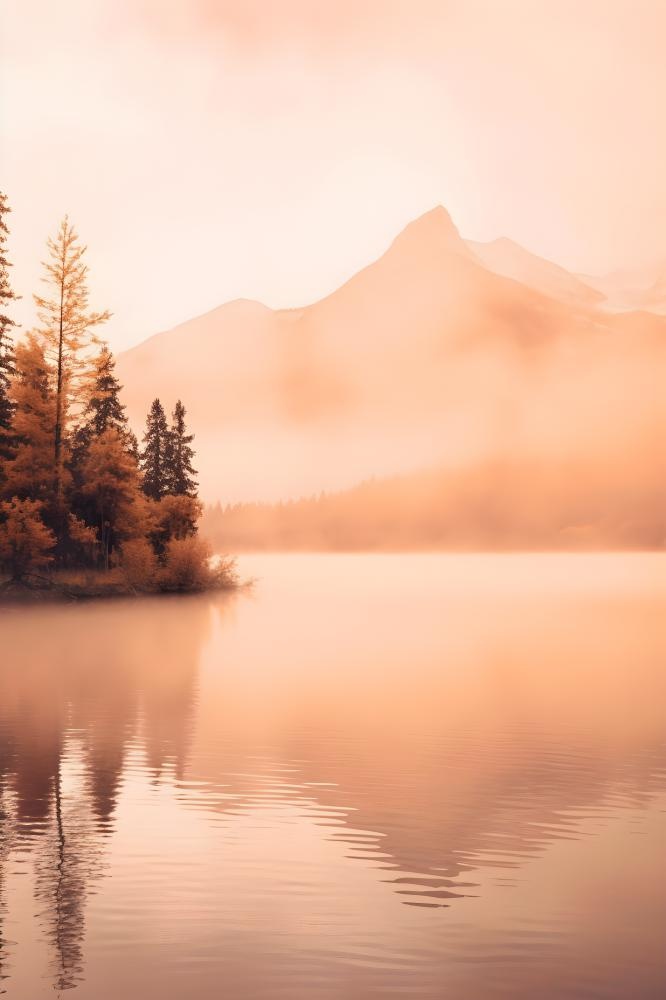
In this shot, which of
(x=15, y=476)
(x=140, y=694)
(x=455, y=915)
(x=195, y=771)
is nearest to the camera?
(x=455, y=915)

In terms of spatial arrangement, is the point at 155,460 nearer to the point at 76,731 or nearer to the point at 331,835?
the point at 76,731

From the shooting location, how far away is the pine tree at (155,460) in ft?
254

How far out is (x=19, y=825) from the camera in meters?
13.3

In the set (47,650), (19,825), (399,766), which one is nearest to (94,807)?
(19,825)

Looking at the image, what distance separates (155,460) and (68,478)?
16705 millimetres

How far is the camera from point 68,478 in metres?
61.3

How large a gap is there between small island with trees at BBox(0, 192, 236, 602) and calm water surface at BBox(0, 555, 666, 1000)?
96.5ft

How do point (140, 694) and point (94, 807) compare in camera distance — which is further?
point (140, 694)

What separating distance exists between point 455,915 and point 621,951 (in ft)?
4.96

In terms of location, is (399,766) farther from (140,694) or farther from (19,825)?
(140,694)

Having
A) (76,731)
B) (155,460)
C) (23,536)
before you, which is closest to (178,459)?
(155,460)

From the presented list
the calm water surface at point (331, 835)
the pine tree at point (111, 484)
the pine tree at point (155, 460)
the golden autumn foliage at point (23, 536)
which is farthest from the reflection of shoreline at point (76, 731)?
the pine tree at point (155, 460)

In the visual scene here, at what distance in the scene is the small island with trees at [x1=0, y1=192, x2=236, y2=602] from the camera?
59.6m

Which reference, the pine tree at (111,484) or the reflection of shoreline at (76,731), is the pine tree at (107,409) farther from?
the reflection of shoreline at (76,731)
